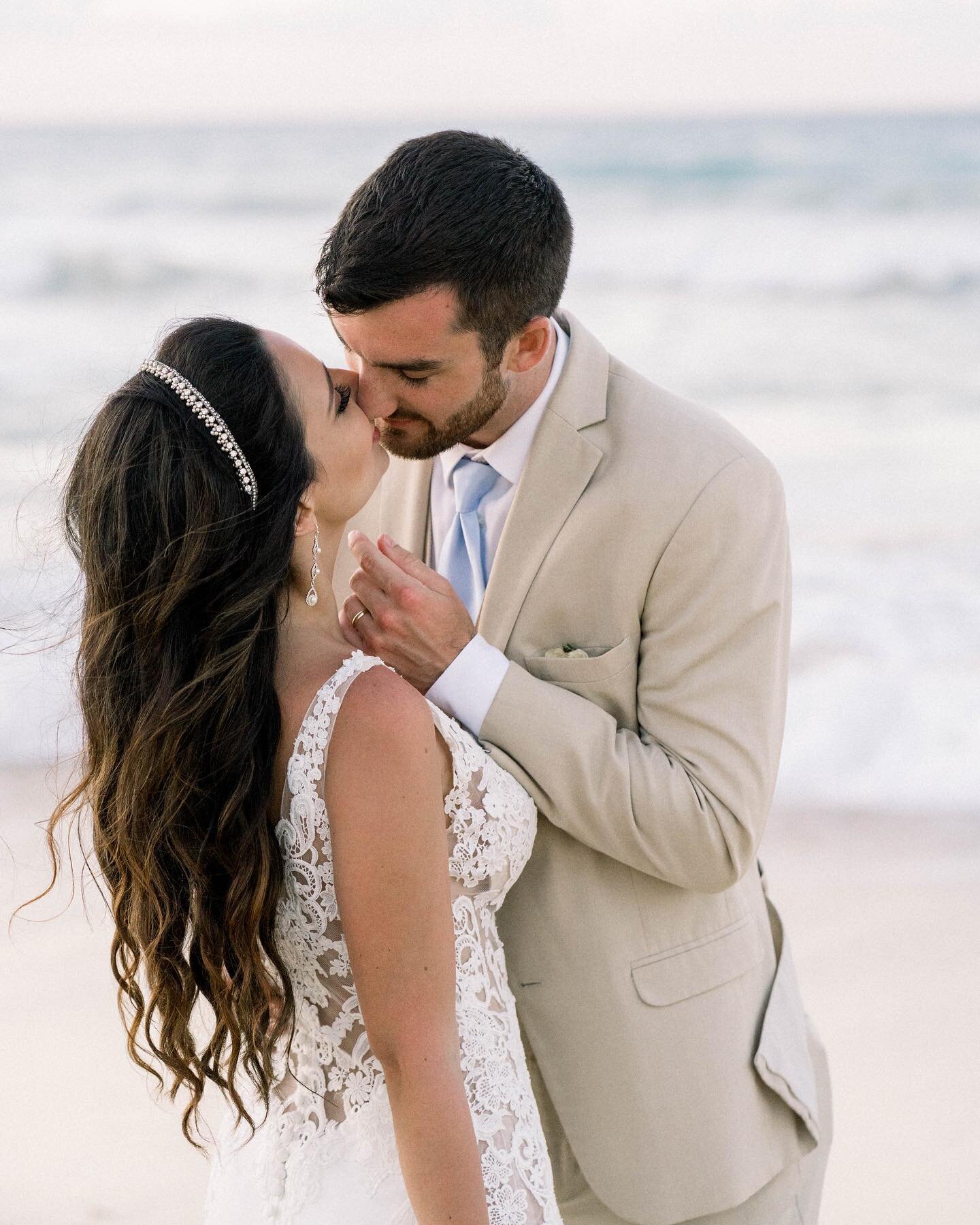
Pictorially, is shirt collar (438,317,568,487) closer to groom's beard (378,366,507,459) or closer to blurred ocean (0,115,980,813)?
groom's beard (378,366,507,459)

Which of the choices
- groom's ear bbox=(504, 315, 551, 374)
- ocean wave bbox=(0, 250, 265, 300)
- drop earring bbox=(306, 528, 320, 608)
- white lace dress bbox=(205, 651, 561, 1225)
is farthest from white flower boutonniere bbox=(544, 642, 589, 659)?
ocean wave bbox=(0, 250, 265, 300)

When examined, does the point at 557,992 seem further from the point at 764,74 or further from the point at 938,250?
the point at 764,74

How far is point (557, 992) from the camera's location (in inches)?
98.9

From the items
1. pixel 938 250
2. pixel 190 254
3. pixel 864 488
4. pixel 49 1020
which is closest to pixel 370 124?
pixel 190 254

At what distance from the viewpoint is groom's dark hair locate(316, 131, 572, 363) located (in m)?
2.58

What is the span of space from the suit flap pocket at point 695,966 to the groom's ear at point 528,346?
4.04 ft

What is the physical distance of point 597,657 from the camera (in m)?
2.46

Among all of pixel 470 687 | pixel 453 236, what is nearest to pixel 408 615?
pixel 470 687

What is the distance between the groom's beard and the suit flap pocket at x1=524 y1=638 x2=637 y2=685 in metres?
0.54

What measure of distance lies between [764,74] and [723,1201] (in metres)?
21.6

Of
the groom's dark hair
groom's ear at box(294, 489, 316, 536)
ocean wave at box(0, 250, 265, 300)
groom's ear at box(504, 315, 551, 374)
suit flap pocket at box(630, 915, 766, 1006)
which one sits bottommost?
ocean wave at box(0, 250, 265, 300)

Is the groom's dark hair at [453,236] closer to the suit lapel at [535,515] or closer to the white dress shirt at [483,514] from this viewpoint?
the white dress shirt at [483,514]

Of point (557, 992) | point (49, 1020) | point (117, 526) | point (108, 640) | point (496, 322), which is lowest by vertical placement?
point (49, 1020)

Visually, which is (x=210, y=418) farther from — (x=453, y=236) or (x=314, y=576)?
(x=453, y=236)
